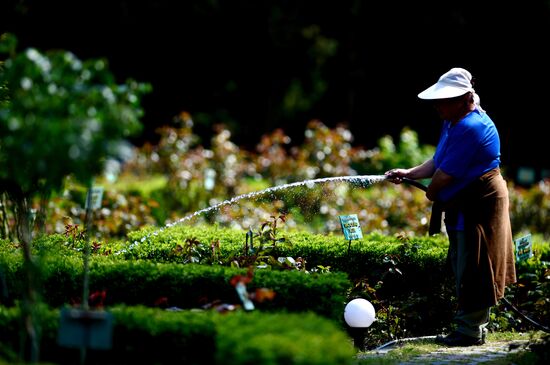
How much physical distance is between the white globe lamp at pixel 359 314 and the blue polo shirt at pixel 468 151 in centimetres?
95

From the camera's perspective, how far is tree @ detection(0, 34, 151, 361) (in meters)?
3.62

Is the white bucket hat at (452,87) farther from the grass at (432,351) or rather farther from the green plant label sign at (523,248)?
the grass at (432,351)

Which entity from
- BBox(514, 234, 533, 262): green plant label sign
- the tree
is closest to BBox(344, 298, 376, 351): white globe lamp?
BBox(514, 234, 533, 262): green plant label sign

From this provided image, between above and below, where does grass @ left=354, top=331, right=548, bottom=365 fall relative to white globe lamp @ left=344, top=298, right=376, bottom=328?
below

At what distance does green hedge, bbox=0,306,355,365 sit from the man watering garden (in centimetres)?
198

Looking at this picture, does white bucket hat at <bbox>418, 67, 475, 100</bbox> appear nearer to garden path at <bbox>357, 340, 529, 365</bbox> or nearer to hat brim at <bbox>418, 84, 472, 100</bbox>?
hat brim at <bbox>418, 84, 472, 100</bbox>

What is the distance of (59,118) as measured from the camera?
12.3ft

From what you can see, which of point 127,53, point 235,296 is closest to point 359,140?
point 127,53

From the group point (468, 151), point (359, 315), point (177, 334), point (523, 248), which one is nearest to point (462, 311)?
point (359, 315)

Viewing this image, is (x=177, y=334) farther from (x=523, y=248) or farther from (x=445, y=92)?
(x=523, y=248)

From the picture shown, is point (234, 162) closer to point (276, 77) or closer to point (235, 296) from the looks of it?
point (235, 296)

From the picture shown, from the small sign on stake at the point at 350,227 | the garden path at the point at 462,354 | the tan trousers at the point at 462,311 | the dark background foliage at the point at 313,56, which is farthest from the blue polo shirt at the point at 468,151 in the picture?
the dark background foliage at the point at 313,56

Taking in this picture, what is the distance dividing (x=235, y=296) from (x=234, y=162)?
7.75 m

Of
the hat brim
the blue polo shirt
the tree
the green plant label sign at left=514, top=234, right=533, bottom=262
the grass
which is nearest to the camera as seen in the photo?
the tree
